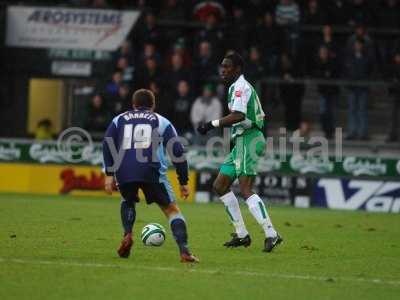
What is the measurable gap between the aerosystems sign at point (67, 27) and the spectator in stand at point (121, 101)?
4.82 feet

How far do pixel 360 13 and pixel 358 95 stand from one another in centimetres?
249

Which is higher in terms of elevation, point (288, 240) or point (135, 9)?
point (135, 9)

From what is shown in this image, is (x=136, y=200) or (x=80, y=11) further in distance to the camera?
(x=80, y=11)

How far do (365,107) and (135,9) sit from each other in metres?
5.33

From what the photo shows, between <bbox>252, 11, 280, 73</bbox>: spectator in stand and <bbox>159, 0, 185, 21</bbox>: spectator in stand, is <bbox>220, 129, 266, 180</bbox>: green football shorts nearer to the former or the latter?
<bbox>252, 11, 280, 73</bbox>: spectator in stand

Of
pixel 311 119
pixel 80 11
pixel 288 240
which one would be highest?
pixel 80 11

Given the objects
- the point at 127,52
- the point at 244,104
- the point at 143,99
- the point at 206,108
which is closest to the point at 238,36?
the point at 206,108

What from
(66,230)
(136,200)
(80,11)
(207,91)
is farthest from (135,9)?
(136,200)

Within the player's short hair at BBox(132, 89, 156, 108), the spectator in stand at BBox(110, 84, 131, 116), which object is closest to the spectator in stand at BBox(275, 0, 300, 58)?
the spectator in stand at BBox(110, 84, 131, 116)

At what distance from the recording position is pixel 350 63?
883 inches

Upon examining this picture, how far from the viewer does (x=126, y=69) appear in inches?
914

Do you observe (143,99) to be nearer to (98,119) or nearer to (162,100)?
(162,100)

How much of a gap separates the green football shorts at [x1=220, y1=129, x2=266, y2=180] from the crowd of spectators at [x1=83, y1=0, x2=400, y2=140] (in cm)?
891

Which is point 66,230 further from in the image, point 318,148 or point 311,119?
point 311,119
